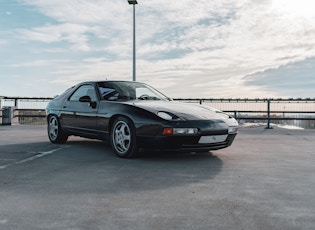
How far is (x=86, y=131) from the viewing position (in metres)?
6.49

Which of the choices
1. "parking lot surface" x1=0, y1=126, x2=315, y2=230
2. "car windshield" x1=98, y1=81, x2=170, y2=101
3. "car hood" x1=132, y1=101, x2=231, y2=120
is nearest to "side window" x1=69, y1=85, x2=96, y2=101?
"car windshield" x1=98, y1=81, x2=170, y2=101

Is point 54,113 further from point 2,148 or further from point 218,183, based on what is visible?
point 218,183

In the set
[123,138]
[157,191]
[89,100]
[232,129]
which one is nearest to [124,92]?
[89,100]

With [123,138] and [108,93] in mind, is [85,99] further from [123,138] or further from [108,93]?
[123,138]

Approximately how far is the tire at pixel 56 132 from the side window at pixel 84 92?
705 mm

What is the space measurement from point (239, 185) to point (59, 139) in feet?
15.5

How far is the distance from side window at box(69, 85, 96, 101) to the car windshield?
0.20 metres

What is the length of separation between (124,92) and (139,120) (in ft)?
3.81

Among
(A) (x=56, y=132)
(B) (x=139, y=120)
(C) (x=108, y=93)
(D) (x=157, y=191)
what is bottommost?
(D) (x=157, y=191)

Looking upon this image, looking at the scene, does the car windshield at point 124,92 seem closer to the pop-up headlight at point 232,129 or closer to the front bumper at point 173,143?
the front bumper at point 173,143

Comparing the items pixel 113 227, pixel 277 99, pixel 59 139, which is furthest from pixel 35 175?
pixel 277 99

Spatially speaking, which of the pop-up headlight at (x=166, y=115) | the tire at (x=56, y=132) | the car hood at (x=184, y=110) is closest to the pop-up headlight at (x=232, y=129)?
the car hood at (x=184, y=110)

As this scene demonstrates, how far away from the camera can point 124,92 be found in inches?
248

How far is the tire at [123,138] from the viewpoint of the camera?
17.7 feet
